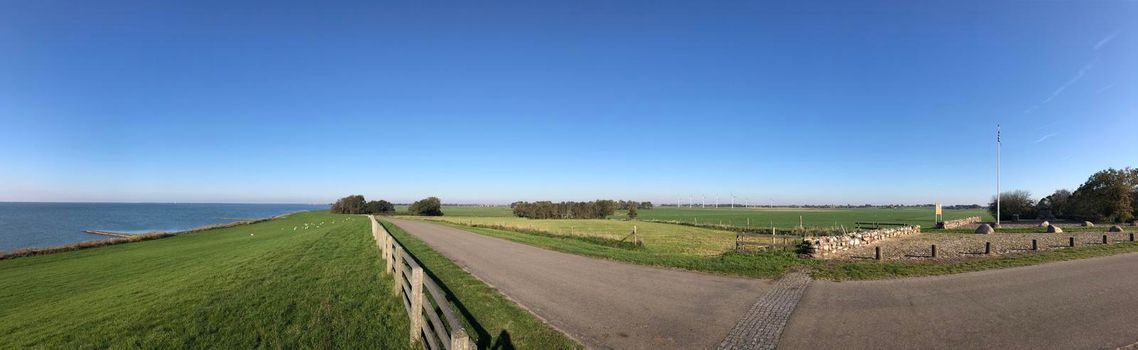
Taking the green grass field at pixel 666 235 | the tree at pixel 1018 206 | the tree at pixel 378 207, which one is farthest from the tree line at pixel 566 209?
the tree at pixel 1018 206

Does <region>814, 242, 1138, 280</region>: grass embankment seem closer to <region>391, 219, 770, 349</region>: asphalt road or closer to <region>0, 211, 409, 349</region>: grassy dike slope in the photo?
<region>391, 219, 770, 349</region>: asphalt road

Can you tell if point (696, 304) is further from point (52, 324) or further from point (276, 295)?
point (52, 324)

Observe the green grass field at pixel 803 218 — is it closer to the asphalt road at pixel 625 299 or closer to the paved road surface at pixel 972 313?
the paved road surface at pixel 972 313

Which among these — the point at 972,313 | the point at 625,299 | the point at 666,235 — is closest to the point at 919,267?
the point at 972,313

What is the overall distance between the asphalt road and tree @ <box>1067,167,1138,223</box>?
62525mm

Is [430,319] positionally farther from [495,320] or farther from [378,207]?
[378,207]

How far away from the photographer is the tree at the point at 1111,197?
154 ft

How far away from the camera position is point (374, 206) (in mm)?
135500

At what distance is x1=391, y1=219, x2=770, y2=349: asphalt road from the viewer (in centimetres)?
764

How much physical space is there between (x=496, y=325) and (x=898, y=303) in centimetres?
883

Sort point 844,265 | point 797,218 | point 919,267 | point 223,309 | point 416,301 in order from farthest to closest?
point 797,218 → point 844,265 → point 919,267 → point 223,309 → point 416,301

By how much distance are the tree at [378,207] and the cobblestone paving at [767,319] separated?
136 m

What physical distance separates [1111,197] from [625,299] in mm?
67900

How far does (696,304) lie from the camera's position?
995 centimetres
